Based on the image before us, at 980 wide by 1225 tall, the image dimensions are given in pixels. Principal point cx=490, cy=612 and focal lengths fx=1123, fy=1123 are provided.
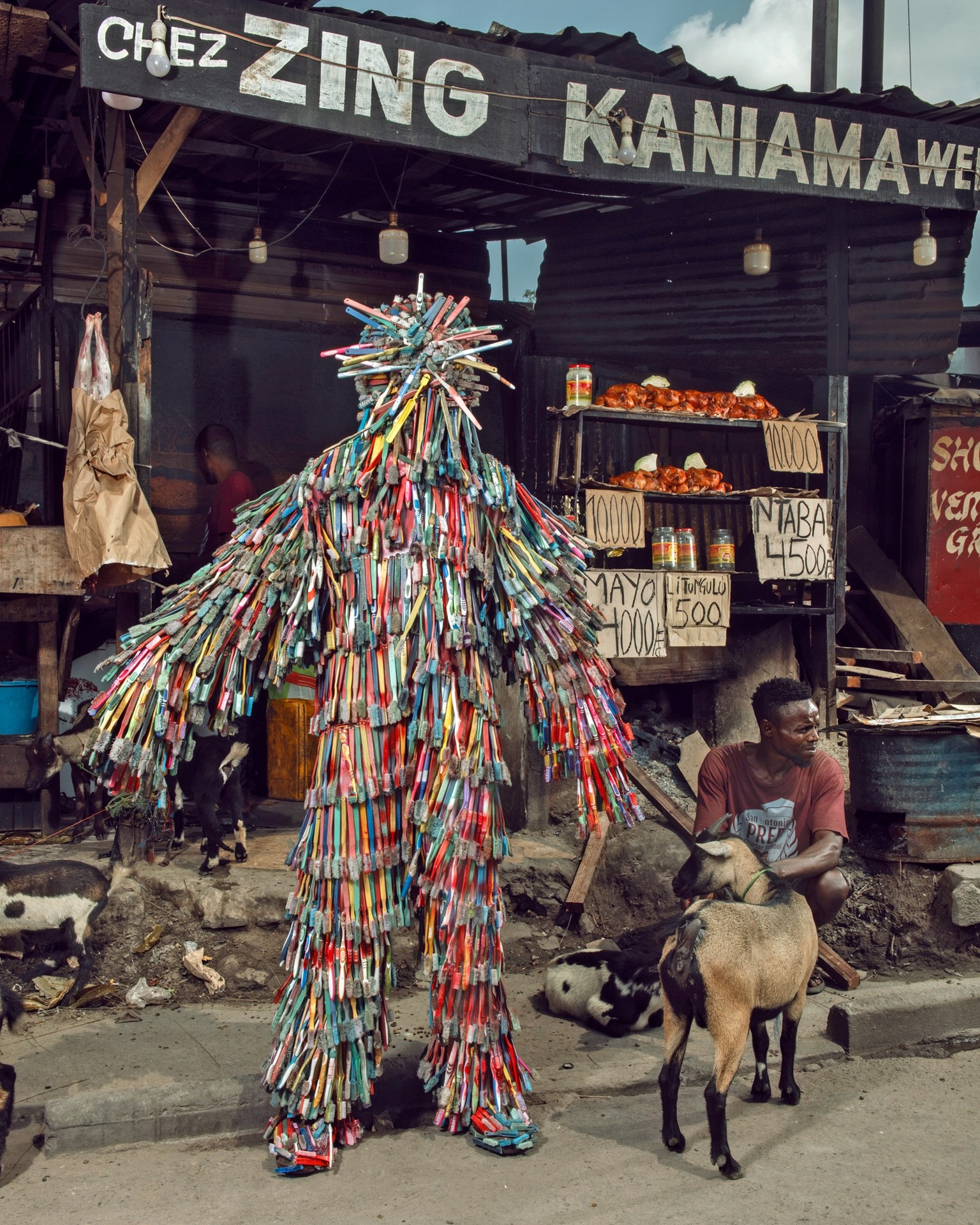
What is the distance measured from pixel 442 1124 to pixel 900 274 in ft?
21.5

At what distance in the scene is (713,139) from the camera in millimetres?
6578

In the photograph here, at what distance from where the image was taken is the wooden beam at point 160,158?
5.48 meters

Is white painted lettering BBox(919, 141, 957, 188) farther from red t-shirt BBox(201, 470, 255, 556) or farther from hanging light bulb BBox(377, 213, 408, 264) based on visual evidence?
red t-shirt BBox(201, 470, 255, 556)

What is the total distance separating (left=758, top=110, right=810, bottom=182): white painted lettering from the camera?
675 centimetres

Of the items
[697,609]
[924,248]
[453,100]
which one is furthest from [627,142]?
[697,609]

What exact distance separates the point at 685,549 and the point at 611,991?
328 cm

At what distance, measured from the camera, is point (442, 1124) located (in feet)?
11.6

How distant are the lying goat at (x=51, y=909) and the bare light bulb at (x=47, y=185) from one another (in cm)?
412

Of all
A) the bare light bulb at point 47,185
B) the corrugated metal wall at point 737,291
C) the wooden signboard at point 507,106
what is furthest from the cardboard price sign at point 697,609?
the bare light bulb at point 47,185

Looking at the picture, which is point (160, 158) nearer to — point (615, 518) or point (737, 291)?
point (615, 518)

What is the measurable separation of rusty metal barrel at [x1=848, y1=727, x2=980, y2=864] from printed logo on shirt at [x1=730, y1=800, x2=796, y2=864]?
2.03 meters

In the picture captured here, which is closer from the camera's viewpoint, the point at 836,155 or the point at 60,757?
the point at 60,757

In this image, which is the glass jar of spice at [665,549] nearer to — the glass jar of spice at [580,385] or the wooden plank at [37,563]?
the glass jar of spice at [580,385]

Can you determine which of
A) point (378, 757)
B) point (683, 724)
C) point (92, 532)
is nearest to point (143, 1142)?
point (378, 757)
